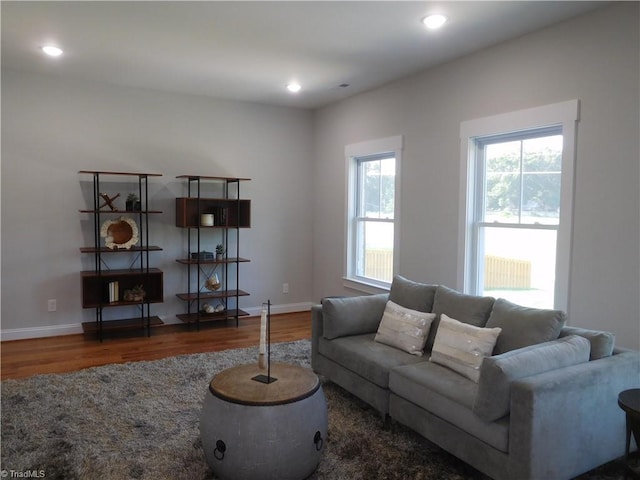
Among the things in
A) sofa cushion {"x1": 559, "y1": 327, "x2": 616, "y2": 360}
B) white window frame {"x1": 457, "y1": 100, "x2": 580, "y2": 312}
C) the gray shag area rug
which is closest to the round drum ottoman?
the gray shag area rug

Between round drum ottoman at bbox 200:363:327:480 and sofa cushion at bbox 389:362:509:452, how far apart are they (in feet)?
2.00

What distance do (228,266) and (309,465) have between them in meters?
3.87

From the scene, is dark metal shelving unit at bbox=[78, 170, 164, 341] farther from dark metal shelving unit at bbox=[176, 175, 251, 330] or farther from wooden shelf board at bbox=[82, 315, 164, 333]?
dark metal shelving unit at bbox=[176, 175, 251, 330]

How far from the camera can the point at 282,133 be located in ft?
20.5

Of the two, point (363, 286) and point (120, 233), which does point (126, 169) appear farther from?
point (363, 286)

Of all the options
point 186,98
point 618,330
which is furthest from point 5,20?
point 618,330

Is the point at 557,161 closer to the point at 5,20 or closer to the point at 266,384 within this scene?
the point at 266,384

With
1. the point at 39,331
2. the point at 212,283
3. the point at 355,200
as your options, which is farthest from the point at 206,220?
the point at 39,331

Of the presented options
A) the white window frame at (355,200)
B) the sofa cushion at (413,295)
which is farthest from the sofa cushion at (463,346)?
the white window frame at (355,200)

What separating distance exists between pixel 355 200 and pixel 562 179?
271 centimetres

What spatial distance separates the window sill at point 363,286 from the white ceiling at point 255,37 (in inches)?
85.0

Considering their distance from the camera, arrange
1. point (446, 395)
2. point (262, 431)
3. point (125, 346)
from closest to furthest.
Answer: point (262, 431), point (446, 395), point (125, 346)

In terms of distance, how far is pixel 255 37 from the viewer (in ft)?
12.0

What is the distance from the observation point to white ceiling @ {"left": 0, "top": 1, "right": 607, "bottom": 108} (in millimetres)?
3139
